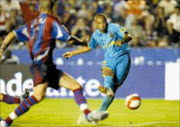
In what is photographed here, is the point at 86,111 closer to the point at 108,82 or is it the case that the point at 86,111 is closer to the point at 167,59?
the point at 108,82

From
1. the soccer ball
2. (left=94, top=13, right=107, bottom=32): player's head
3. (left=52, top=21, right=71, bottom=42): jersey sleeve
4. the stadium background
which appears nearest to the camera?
(left=52, top=21, right=71, bottom=42): jersey sleeve

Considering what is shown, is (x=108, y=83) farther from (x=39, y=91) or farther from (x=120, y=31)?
(x=39, y=91)

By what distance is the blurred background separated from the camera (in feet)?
60.1

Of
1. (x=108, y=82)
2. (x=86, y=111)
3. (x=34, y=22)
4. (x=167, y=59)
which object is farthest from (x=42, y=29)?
(x=167, y=59)

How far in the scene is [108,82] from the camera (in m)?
11.4

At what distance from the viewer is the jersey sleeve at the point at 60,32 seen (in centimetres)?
900

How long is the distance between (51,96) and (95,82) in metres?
1.52

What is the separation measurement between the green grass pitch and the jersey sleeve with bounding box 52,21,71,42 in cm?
271

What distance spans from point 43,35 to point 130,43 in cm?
1090

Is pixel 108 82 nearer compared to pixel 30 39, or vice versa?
pixel 30 39

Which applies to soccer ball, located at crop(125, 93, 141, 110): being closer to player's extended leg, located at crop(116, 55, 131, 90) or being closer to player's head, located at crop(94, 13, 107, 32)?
player's extended leg, located at crop(116, 55, 131, 90)

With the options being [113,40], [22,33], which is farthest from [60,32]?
[113,40]

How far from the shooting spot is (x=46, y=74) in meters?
9.14

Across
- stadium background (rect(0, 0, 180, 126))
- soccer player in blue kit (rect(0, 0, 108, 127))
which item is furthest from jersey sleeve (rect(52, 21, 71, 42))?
stadium background (rect(0, 0, 180, 126))
